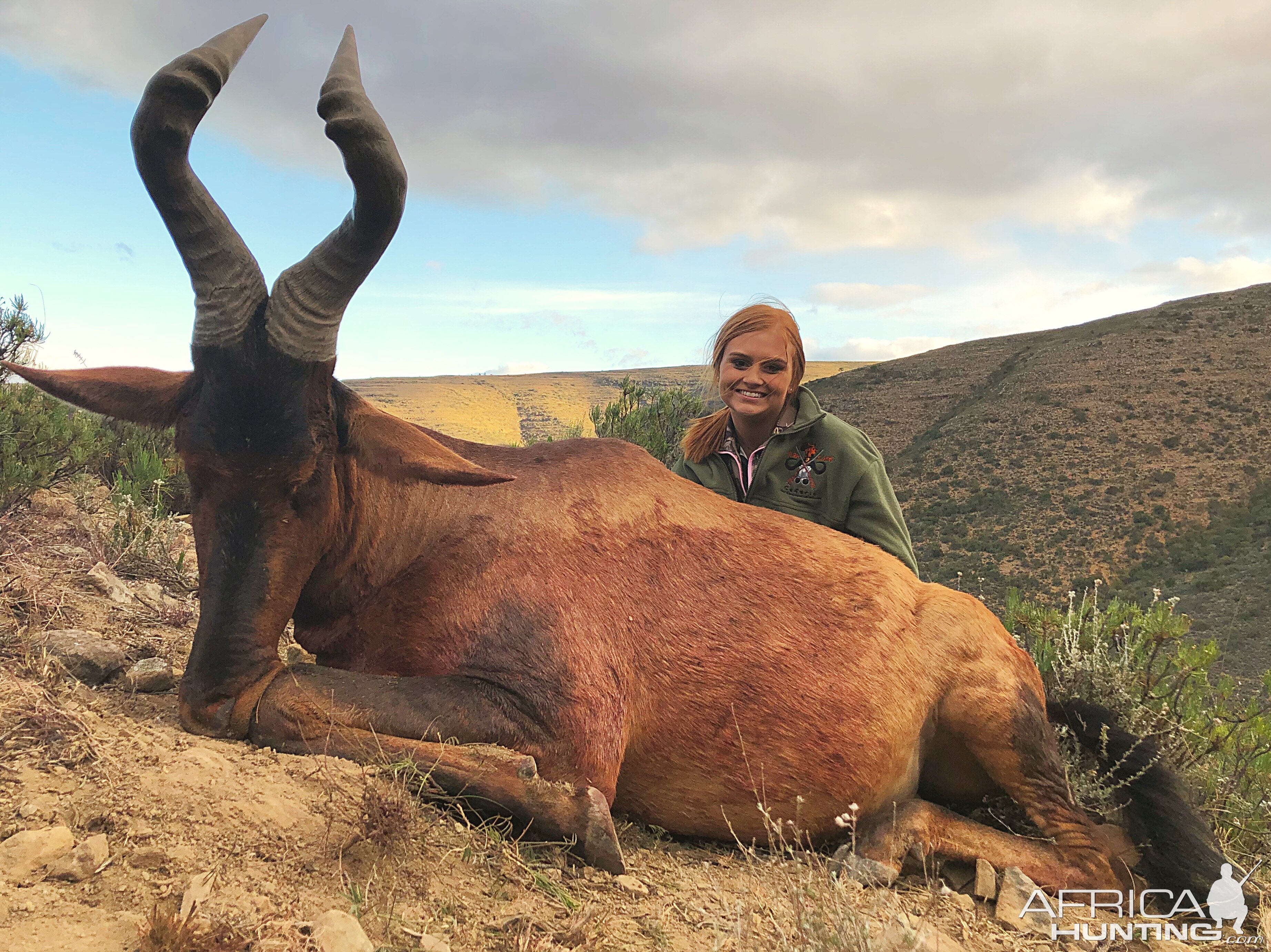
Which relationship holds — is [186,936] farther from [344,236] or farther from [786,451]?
[786,451]

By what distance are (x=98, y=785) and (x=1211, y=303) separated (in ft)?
298

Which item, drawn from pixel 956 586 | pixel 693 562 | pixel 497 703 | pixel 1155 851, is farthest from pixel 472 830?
pixel 956 586

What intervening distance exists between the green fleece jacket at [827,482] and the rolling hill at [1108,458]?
3120 centimetres

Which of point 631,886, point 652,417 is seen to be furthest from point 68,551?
point 652,417

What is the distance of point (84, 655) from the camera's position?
347 centimetres

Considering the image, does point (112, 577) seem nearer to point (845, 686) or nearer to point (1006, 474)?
point (845, 686)

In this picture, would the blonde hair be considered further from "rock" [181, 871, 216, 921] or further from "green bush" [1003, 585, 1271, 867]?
"rock" [181, 871, 216, 921]

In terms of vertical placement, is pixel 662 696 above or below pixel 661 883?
above

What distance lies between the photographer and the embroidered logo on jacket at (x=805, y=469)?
5.19m

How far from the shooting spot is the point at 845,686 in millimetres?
3764

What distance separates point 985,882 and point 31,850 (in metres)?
3.67

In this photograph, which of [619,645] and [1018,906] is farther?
[619,645]

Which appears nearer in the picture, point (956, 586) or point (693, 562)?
point (693, 562)

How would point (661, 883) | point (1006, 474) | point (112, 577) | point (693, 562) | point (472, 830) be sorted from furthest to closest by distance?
point (1006, 474), point (112, 577), point (693, 562), point (661, 883), point (472, 830)
